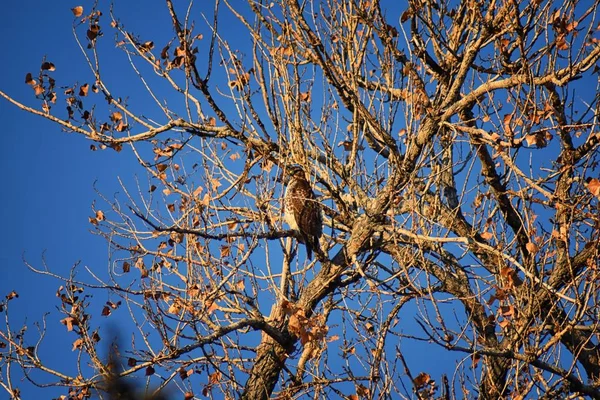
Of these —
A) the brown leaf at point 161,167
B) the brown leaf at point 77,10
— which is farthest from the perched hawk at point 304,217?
the brown leaf at point 77,10

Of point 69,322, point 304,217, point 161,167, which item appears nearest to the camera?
point 69,322

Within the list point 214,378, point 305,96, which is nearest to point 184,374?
point 214,378

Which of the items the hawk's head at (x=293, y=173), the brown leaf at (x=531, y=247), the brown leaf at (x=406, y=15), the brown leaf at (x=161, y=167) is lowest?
the brown leaf at (x=531, y=247)

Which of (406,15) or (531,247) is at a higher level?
(406,15)

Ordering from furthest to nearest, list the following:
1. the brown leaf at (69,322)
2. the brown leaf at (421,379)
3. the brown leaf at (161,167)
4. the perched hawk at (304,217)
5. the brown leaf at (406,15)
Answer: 1. the brown leaf at (161,167)
2. the perched hawk at (304,217)
3. the brown leaf at (406,15)
4. the brown leaf at (69,322)
5. the brown leaf at (421,379)

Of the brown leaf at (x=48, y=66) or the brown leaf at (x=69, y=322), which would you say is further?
the brown leaf at (x=48, y=66)

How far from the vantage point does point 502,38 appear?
6.18 meters

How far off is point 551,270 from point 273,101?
3.30 meters

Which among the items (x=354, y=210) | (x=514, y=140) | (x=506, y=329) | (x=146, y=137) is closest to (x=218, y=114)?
(x=146, y=137)

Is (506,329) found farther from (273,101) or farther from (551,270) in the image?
(273,101)

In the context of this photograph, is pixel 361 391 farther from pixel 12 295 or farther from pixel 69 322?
pixel 12 295

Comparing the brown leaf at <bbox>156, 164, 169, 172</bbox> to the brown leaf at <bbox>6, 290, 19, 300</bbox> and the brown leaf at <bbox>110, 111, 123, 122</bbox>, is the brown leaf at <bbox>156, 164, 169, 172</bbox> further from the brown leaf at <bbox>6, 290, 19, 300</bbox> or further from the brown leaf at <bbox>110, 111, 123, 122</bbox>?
the brown leaf at <bbox>6, 290, 19, 300</bbox>

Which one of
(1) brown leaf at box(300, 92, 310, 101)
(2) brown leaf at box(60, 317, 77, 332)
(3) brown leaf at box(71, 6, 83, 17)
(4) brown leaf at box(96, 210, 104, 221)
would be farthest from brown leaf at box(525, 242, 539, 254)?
(3) brown leaf at box(71, 6, 83, 17)

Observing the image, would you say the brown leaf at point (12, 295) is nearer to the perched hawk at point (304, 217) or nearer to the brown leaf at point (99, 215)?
the brown leaf at point (99, 215)
